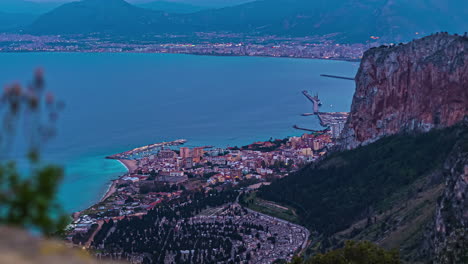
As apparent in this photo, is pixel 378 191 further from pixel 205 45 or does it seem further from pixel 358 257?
pixel 205 45

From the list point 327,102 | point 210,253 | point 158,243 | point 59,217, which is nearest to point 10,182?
point 59,217

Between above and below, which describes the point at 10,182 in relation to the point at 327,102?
above

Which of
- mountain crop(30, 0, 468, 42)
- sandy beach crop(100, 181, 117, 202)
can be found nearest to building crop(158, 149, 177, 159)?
sandy beach crop(100, 181, 117, 202)

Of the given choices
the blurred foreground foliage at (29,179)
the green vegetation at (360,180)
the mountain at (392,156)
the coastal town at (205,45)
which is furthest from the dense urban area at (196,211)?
the coastal town at (205,45)

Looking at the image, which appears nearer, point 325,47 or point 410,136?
point 410,136

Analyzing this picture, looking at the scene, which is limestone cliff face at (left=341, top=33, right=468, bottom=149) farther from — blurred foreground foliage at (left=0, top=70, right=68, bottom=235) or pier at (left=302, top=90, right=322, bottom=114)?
pier at (left=302, top=90, right=322, bottom=114)

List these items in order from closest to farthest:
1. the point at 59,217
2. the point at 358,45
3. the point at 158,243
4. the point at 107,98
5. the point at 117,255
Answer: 1. the point at 59,217
2. the point at 117,255
3. the point at 158,243
4. the point at 107,98
5. the point at 358,45

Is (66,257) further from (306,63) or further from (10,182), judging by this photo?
(306,63)
